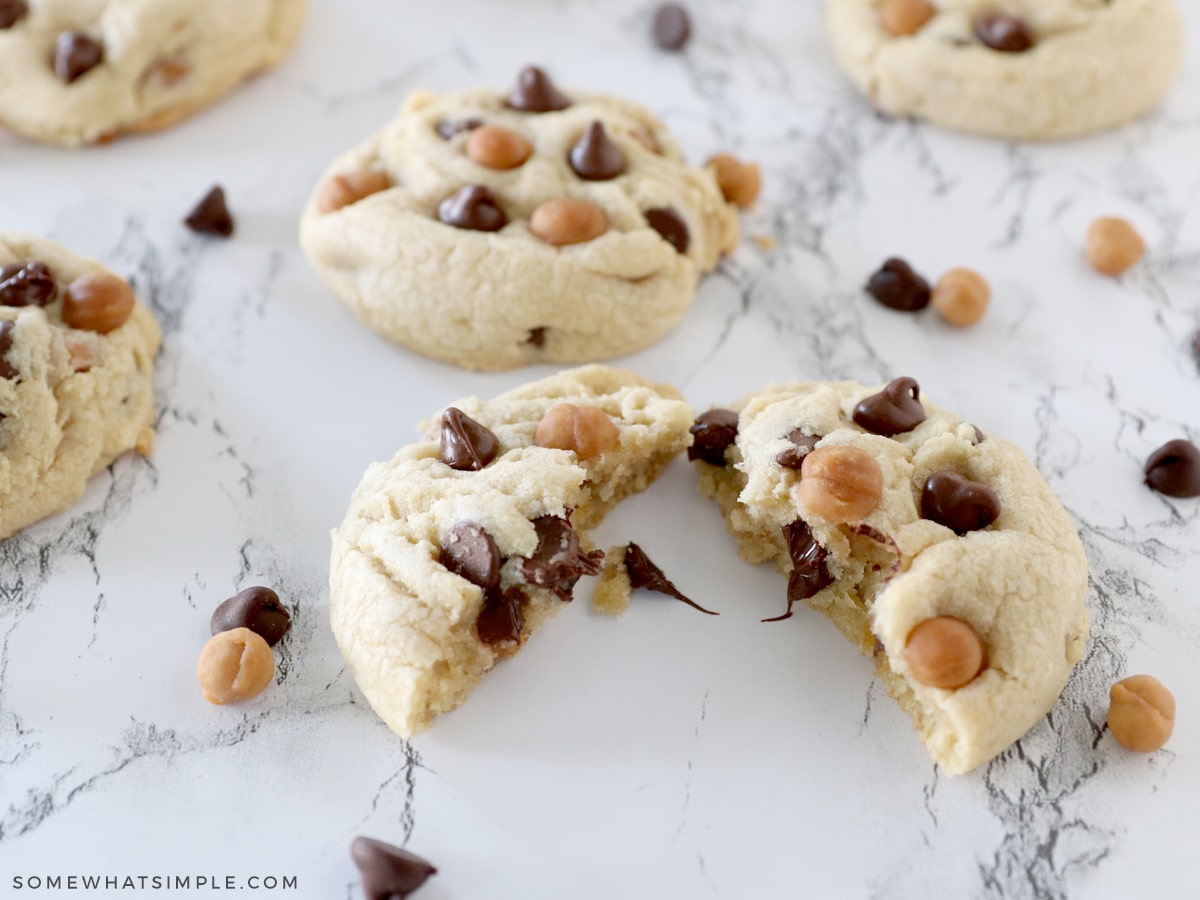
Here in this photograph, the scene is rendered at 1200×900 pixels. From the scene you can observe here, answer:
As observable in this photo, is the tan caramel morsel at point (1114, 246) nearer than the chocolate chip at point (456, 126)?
No

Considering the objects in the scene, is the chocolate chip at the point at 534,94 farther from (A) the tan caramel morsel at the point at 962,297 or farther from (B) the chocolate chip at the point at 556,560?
(B) the chocolate chip at the point at 556,560

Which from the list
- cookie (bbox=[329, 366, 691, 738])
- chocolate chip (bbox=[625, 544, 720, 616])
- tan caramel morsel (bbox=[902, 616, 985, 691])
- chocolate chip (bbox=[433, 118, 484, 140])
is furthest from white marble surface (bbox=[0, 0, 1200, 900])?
chocolate chip (bbox=[433, 118, 484, 140])

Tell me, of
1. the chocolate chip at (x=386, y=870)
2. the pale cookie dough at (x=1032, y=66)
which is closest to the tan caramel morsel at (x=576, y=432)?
Answer: the chocolate chip at (x=386, y=870)

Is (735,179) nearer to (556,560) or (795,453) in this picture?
(795,453)

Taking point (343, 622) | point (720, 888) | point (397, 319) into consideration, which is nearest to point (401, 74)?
point (397, 319)

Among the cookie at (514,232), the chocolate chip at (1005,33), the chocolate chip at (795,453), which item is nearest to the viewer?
the chocolate chip at (795,453)

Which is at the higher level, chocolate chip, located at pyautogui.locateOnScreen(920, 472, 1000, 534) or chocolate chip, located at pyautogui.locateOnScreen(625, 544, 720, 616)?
chocolate chip, located at pyautogui.locateOnScreen(920, 472, 1000, 534)

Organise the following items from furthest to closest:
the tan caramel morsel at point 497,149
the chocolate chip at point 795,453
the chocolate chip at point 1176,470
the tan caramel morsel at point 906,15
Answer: the tan caramel morsel at point 906,15
the tan caramel morsel at point 497,149
the chocolate chip at point 1176,470
the chocolate chip at point 795,453

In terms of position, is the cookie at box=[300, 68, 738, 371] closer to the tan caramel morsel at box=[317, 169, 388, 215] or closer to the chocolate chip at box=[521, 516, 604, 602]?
the tan caramel morsel at box=[317, 169, 388, 215]
